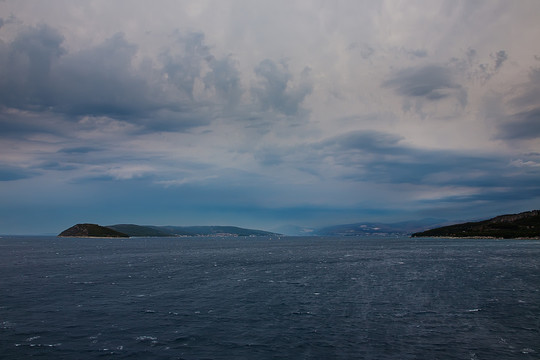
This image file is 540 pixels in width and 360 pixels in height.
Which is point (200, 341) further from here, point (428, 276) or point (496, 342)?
point (428, 276)

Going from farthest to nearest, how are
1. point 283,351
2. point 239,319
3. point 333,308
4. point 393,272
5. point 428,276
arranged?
point 393,272
point 428,276
point 333,308
point 239,319
point 283,351

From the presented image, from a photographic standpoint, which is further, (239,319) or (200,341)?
(239,319)

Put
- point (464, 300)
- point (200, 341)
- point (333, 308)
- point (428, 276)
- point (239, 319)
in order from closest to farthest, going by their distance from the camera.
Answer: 1. point (200, 341)
2. point (239, 319)
3. point (333, 308)
4. point (464, 300)
5. point (428, 276)

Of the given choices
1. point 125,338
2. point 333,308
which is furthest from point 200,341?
point 333,308

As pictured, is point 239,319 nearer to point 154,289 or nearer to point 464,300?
point 154,289

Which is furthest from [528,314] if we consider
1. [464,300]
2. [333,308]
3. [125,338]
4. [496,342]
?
[125,338]

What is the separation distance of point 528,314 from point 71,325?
61630 mm

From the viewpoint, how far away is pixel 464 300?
57.5 meters

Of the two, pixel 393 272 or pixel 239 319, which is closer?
pixel 239 319

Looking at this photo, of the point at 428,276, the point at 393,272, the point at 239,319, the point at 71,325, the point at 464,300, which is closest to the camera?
the point at 71,325

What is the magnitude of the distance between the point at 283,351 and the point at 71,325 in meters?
28.2

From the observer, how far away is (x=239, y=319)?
4669 centimetres

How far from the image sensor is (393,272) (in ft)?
307

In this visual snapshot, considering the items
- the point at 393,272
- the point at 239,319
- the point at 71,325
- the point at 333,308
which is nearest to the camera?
the point at 71,325
